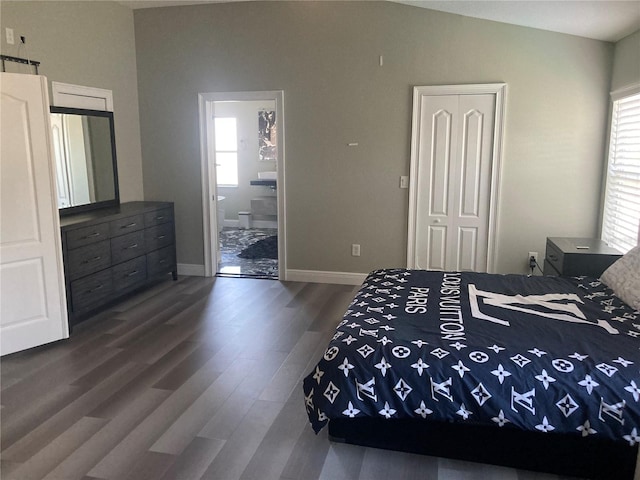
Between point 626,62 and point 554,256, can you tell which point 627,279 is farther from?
point 626,62

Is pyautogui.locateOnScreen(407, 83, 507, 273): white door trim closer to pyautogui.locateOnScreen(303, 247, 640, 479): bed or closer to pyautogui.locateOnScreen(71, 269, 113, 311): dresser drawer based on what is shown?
pyautogui.locateOnScreen(303, 247, 640, 479): bed

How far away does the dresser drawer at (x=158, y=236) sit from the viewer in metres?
5.07

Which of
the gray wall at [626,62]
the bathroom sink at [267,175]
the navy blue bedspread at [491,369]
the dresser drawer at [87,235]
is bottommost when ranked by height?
the navy blue bedspread at [491,369]

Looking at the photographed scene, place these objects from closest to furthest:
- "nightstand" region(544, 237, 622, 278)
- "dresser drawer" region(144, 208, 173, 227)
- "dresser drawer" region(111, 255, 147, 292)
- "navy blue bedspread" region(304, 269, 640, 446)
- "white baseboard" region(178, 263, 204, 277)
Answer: "navy blue bedspread" region(304, 269, 640, 446) → "nightstand" region(544, 237, 622, 278) → "dresser drawer" region(111, 255, 147, 292) → "dresser drawer" region(144, 208, 173, 227) → "white baseboard" region(178, 263, 204, 277)

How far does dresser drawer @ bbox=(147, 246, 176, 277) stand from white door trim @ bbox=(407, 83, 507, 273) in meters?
2.63

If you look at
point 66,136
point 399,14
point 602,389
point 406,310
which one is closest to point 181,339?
point 406,310

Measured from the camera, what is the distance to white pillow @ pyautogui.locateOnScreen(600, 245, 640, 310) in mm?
2889

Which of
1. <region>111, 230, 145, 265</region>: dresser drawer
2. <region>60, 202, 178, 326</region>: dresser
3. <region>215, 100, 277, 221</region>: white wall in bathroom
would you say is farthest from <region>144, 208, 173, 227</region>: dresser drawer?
<region>215, 100, 277, 221</region>: white wall in bathroom

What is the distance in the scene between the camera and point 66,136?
14.9 feet

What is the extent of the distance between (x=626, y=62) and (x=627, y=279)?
2.16 m

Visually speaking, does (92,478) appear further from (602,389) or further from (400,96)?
(400,96)

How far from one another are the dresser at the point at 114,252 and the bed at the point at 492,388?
2.52 meters

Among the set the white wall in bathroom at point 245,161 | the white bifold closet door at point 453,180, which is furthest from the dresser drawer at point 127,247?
the white wall in bathroom at point 245,161

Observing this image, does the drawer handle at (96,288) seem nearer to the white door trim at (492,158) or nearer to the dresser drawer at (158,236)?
the dresser drawer at (158,236)
